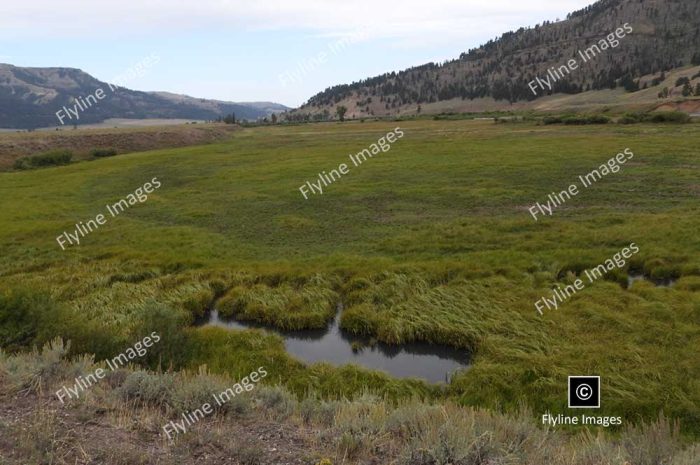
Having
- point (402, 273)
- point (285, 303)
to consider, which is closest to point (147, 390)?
→ point (285, 303)

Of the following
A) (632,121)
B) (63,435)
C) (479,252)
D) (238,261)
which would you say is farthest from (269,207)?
(632,121)

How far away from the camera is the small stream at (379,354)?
13523 mm

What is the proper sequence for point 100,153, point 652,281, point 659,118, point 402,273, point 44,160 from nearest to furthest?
1. point 652,281
2. point 402,273
3. point 44,160
4. point 100,153
5. point 659,118

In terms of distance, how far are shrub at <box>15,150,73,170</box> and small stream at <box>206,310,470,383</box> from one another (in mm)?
59935

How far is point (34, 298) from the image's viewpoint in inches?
544

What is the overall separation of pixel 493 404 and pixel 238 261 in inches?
567

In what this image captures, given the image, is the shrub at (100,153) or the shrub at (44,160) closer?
the shrub at (44,160)

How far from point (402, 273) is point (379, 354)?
5.32 meters

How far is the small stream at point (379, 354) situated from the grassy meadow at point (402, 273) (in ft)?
1.42

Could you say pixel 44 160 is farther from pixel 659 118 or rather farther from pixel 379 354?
pixel 659 118

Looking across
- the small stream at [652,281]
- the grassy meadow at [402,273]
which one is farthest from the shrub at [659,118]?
the small stream at [652,281]

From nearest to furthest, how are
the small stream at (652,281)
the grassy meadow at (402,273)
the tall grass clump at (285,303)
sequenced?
1. the grassy meadow at (402,273)
2. the tall grass clump at (285,303)
3. the small stream at (652,281)

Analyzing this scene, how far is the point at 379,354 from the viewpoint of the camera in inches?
577

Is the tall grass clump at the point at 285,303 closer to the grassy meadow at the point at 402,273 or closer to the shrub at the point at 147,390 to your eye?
the grassy meadow at the point at 402,273
